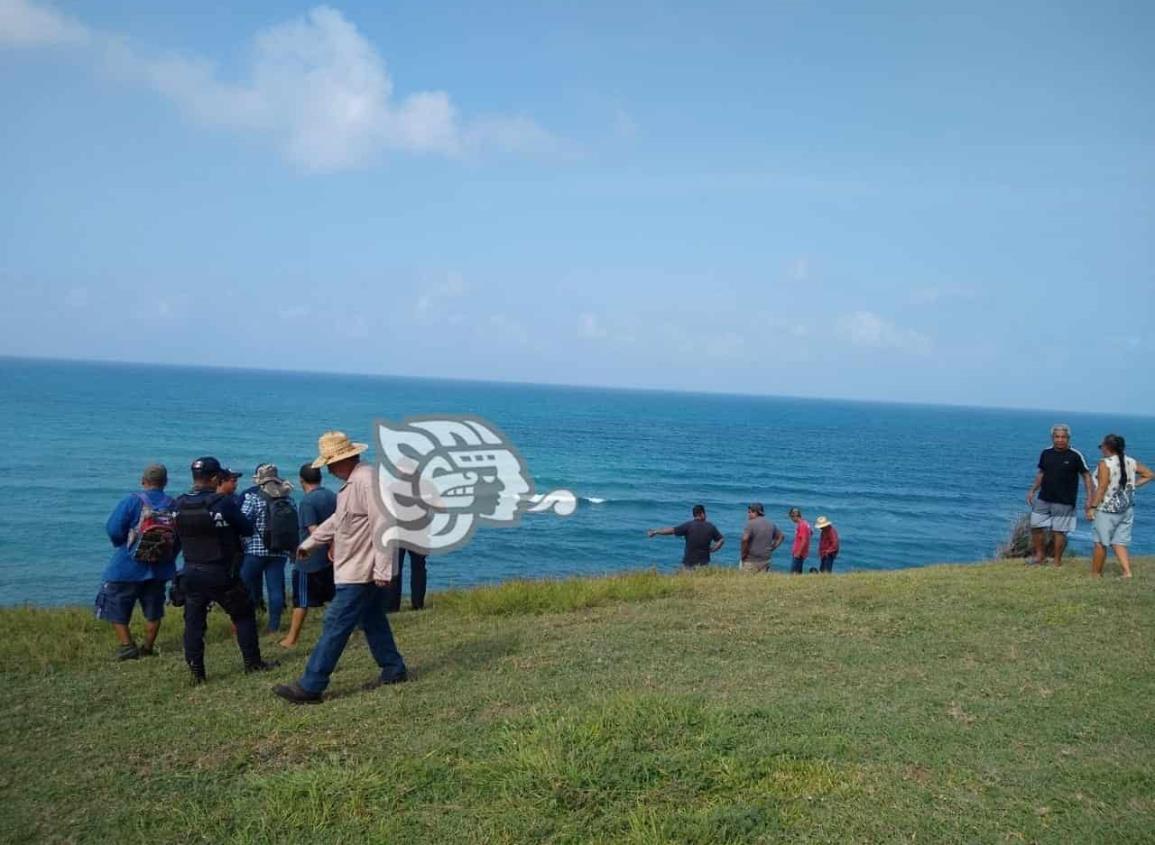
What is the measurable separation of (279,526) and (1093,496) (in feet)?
30.9

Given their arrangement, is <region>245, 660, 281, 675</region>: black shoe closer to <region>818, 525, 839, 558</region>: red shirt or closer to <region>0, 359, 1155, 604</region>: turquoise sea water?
<region>818, 525, 839, 558</region>: red shirt

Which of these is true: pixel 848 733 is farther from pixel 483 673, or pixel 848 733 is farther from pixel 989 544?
pixel 989 544

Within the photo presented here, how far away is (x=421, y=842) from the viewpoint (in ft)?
13.6

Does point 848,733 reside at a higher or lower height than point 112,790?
higher

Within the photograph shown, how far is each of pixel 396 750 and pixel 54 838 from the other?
1.78 m

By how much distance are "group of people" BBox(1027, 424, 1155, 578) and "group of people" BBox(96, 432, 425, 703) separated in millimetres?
7762

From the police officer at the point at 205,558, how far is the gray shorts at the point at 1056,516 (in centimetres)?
991

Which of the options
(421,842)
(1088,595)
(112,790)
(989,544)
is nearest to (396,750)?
(421,842)

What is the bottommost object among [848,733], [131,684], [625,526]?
[625,526]

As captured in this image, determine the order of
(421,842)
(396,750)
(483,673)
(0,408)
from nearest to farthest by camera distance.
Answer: (421,842) → (396,750) → (483,673) → (0,408)

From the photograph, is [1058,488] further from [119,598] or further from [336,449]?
[119,598]

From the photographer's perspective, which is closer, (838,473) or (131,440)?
(131,440)

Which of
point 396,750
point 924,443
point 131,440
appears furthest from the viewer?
point 924,443

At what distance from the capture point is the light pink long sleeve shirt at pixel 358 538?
631 centimetres
